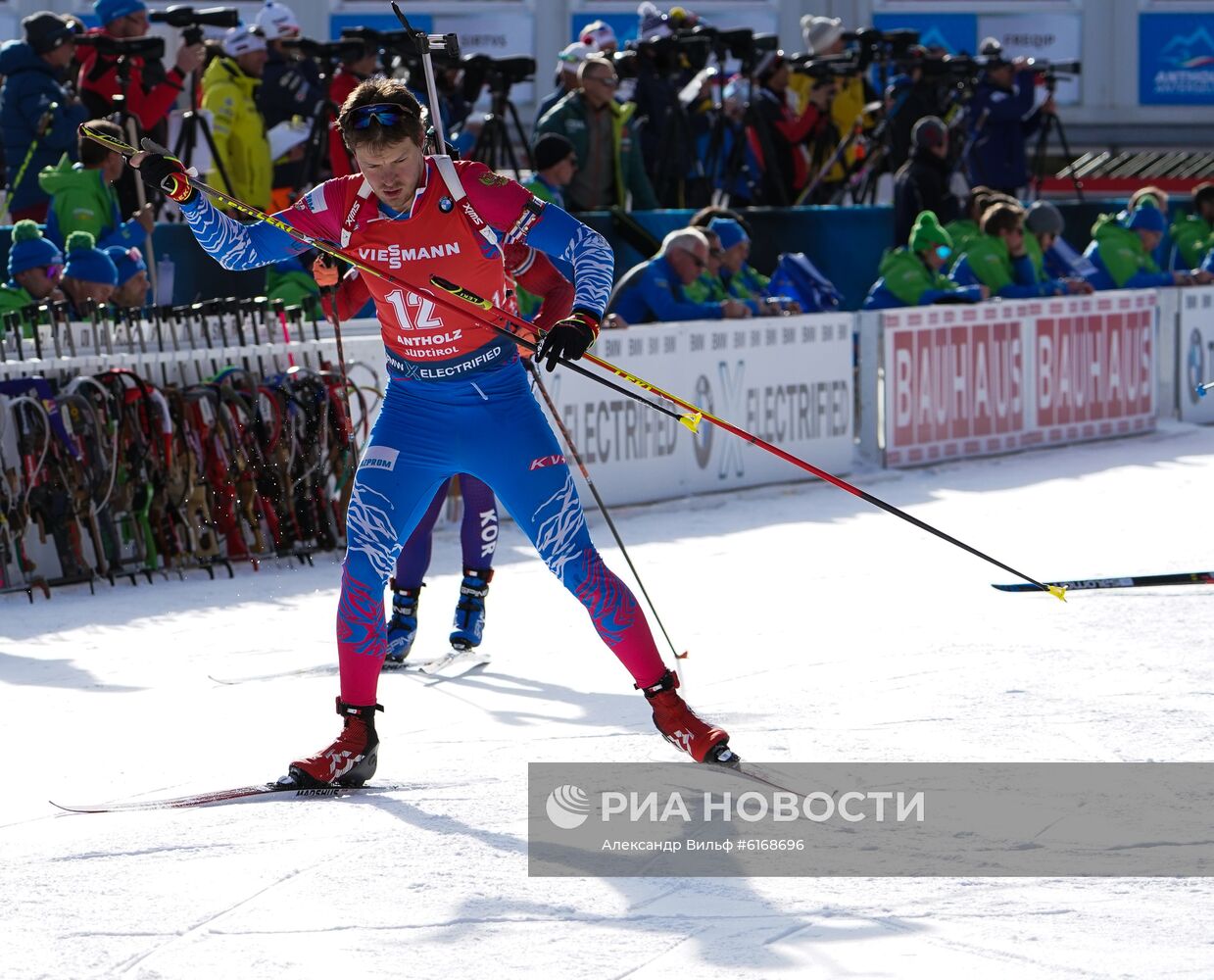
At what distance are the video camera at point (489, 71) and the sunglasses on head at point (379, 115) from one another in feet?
27.4

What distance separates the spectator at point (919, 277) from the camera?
44.6 ft

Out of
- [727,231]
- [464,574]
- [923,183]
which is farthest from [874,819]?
[923,183]

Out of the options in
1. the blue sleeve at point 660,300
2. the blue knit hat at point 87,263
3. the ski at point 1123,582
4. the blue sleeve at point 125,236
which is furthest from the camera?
Result: the blue sleeve at point 660,300

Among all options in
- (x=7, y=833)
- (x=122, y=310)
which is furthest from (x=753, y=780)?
(x=122, y=310)

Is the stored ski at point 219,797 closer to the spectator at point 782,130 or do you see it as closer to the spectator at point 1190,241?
the spectator at point 782,130

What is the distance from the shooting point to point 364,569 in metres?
Result: 5.85

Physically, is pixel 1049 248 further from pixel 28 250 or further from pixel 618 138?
pixel 28 250

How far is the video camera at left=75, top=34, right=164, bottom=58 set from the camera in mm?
12086

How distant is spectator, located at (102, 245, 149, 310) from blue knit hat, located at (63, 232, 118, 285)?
20 cm

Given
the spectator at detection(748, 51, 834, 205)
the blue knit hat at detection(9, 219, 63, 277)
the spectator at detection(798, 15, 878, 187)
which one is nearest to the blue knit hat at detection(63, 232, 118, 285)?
the blue knit hat at detection(9, 219, 63, 277)

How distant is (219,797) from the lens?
19.0ft

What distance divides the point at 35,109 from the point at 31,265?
207 centimetres

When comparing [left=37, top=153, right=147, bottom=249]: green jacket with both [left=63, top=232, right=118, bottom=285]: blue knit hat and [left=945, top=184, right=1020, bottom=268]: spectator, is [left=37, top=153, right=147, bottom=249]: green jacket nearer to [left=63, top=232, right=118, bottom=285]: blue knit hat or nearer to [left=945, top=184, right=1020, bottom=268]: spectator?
[left=63, top=232, right=118, bottom=285]: blue knit hat

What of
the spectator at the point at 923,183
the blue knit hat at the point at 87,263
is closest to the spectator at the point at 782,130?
the spectator at the point at 923,183
